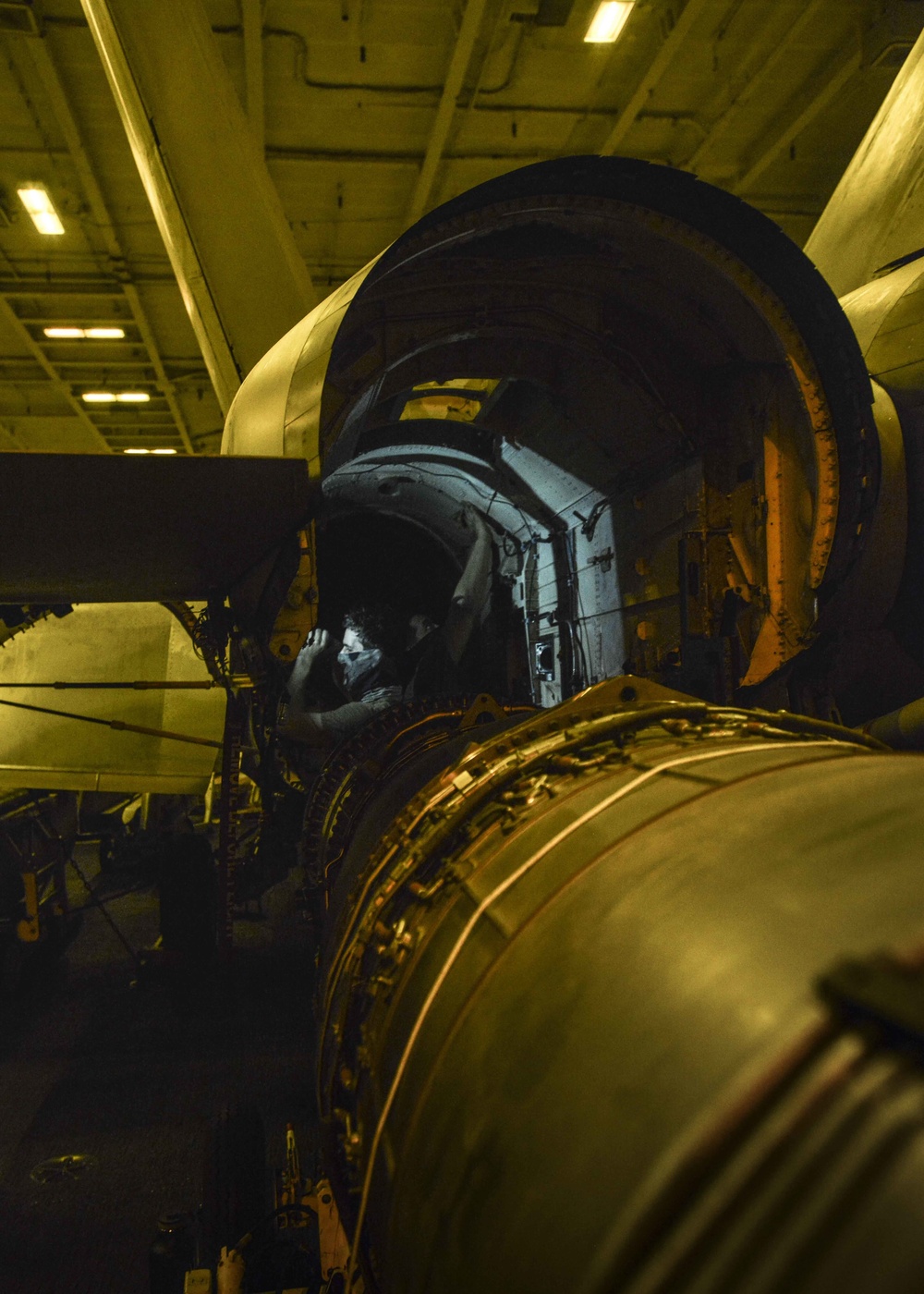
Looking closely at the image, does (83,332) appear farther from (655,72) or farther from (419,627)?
(419,627)

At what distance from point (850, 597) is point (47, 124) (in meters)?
9.43

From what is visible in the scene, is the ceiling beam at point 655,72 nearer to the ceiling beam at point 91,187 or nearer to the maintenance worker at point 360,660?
the maintenance worker at point 360,660

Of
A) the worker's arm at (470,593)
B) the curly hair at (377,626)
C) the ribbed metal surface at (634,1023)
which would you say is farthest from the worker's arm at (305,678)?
the ribbed metal surface at (634,1023)

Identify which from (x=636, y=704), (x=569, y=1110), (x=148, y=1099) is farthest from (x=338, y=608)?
(x=569, y=1110)

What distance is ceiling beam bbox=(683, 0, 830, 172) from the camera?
25.7ft

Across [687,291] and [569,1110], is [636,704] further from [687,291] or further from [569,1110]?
[687,291]

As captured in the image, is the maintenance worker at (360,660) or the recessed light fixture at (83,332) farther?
the recessed light fixture at (83,332)

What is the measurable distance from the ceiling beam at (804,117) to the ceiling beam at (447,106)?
11.9 ft

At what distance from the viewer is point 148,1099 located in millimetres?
4277

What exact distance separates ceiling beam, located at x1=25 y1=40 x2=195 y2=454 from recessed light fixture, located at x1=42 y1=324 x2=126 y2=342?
41 centimetres

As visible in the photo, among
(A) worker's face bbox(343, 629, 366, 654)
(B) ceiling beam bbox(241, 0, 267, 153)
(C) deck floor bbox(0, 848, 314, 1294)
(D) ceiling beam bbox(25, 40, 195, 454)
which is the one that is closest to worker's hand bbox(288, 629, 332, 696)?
(A) worker's face bbox(343, 629, 366, 654)

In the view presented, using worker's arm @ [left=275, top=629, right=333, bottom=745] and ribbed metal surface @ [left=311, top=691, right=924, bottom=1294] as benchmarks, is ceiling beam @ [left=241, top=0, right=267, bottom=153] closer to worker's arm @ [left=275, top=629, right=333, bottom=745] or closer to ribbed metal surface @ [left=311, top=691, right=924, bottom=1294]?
worker's arm @ [left=275, top=629, right=333, bottom=745]

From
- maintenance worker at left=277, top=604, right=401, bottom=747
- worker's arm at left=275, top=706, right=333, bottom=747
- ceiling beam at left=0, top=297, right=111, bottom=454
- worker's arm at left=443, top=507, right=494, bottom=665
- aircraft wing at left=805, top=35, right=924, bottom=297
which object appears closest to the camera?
aircraft wing at left=805, top=35, right=924, bottom=297

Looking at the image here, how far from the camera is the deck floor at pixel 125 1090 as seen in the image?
10.8ft
